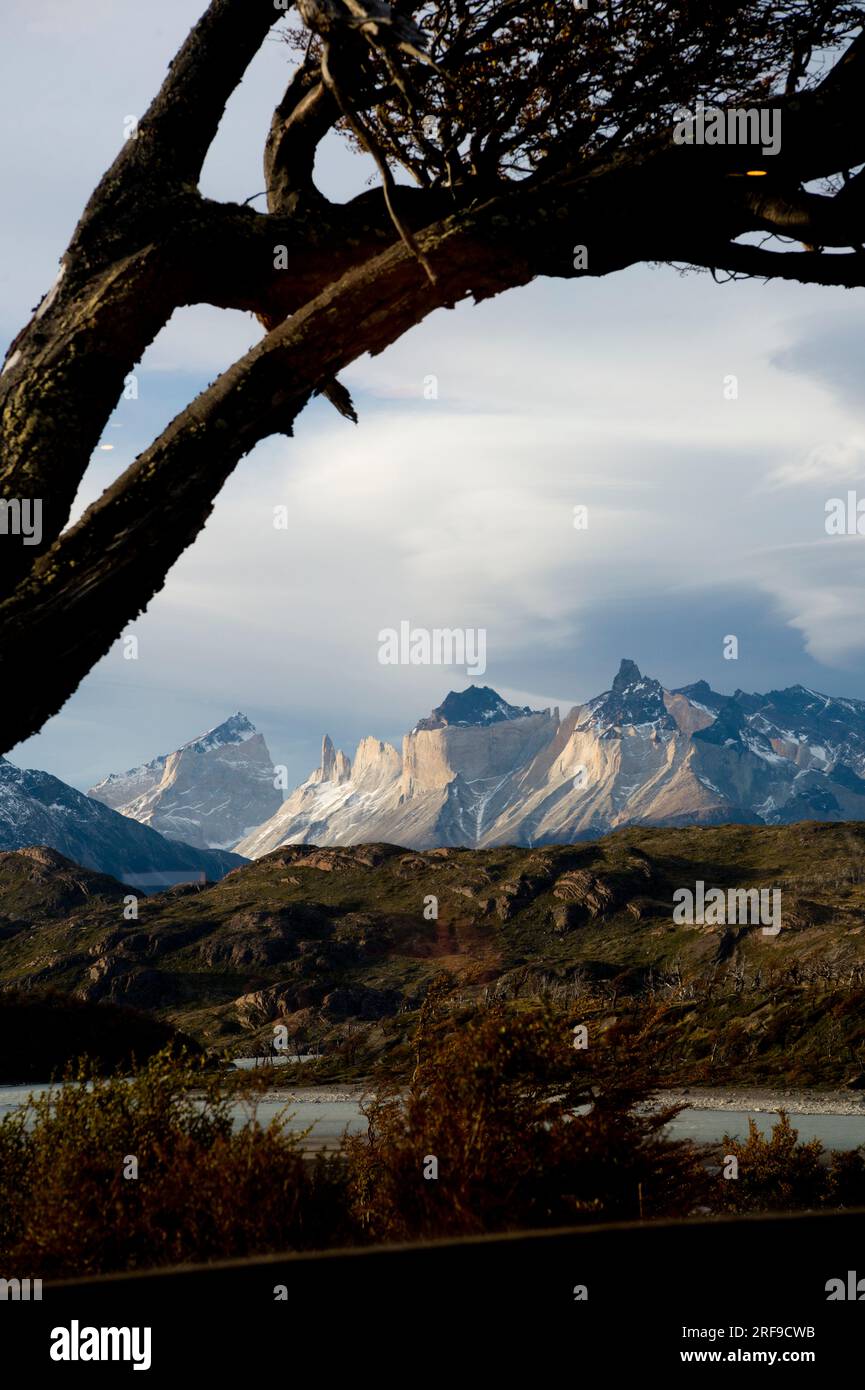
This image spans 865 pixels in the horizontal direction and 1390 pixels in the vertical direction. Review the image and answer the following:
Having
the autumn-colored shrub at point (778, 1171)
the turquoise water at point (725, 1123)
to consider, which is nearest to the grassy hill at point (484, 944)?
the turquoise water at point (725, 1123)

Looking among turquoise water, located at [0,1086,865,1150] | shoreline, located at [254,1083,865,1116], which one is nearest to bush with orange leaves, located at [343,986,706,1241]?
turquoise water, located at [0,1086,865,1150]

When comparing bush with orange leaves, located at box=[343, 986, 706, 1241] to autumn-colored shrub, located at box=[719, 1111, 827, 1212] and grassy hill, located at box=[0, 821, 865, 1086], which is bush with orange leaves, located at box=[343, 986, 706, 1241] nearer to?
autumn-colored shrub, located at box=[719, 1111, 827, 1212]

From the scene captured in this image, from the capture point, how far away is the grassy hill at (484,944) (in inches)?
3780

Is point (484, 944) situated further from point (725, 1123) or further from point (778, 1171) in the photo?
point (778, 1171)

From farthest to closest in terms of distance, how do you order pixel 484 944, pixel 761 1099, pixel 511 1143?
pixel 484 944
pixel 761 1099
pixel 511 1143

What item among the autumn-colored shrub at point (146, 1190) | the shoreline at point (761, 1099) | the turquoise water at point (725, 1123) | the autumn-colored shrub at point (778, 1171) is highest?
the autumn-colored shrub at point (146, 1190)

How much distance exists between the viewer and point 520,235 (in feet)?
25.7

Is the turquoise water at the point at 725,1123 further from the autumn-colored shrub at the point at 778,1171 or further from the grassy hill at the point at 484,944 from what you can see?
the grassy hill at the point at 484,944

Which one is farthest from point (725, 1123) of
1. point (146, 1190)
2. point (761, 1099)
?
point (146, 1190)

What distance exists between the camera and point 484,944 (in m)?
154

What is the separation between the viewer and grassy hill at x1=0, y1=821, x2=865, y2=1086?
96.0 metres

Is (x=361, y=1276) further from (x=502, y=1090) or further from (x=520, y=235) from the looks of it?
(x=520, y=235)
